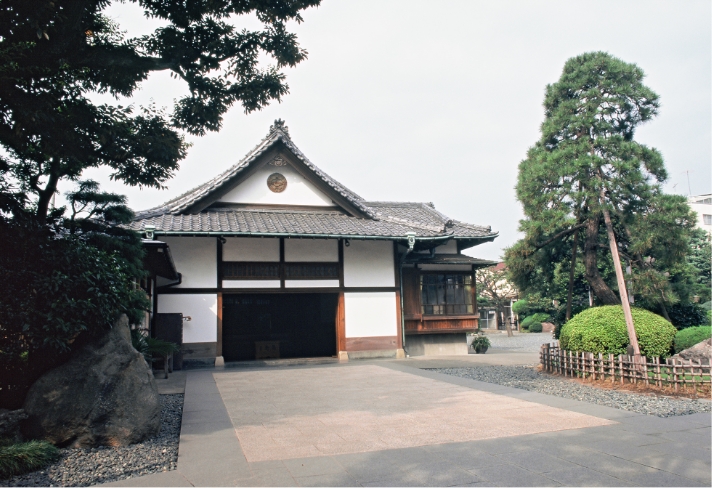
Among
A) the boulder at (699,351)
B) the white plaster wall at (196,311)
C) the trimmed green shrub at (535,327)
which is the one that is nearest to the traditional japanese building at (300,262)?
the white plaster wall at (196,311)

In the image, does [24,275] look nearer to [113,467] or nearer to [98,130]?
[98,130]

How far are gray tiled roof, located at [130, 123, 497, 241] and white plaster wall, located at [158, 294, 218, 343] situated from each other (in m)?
2.07

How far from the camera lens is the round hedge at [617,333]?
10586 mm

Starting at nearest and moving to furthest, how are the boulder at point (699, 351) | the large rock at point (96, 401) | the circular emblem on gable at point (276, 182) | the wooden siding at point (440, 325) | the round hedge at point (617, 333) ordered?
the large rock at point (96, 401) → the boulder at point (699, 351) → the round hedge at point (617, 333) → the circular emblem on gable at point (276, 182) → the wooden siding at point (440, 325)

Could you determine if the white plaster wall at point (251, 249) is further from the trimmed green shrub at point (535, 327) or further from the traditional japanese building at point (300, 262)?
the trimmed green shrub at point (535, 327)

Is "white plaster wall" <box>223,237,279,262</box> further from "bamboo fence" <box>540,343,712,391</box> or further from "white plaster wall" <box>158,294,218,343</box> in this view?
"bamboo fence" <box>540,343,712,391</box>

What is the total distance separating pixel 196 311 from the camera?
47.2 ft

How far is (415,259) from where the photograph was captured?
685 inches

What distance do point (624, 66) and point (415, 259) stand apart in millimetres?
8396

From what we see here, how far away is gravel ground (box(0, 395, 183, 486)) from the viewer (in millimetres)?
4688

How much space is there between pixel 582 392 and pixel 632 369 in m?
1.23

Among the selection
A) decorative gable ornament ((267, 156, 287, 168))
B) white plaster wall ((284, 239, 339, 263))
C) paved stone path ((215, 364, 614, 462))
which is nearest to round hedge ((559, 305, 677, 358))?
paved stone path ((215, 364, 614, 462))

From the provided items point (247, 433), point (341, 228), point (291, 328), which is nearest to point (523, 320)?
point (291, 328)

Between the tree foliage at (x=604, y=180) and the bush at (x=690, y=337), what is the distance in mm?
882
